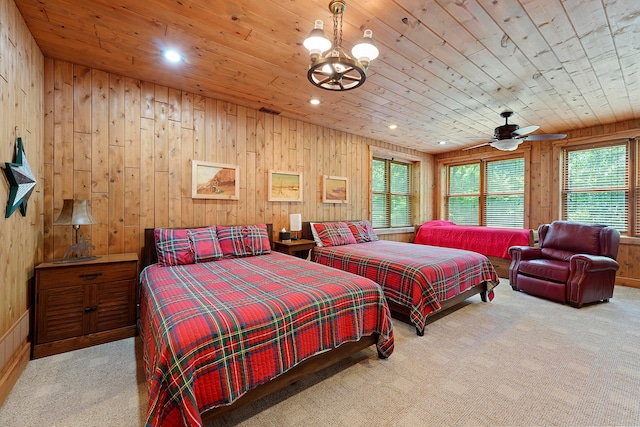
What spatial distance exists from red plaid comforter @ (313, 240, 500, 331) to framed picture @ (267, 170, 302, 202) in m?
1.02

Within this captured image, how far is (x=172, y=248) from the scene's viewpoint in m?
2.83

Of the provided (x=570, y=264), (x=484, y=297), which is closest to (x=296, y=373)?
(x=484, y=297)

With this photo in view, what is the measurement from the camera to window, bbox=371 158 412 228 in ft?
19.3

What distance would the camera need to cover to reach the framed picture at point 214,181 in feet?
11.1

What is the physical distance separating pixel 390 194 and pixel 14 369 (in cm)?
582

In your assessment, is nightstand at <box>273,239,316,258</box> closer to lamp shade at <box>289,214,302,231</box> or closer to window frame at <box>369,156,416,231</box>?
lamp shade at <box>289,214,302,231</box>

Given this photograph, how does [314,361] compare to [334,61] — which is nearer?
[334,61]

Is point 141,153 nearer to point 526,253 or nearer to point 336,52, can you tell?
point 336,52

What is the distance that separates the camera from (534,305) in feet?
11.4

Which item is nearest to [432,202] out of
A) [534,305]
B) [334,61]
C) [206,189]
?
[534,305]

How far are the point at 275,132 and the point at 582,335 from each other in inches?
168

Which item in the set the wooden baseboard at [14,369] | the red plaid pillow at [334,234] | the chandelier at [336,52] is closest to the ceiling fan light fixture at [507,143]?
the red plaid pillow at [334,234]

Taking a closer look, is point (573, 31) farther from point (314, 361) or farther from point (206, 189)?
point (206, 189)

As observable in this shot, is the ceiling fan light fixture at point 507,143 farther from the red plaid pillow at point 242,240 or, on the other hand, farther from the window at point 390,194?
the red plaid pillow at point 242,240
